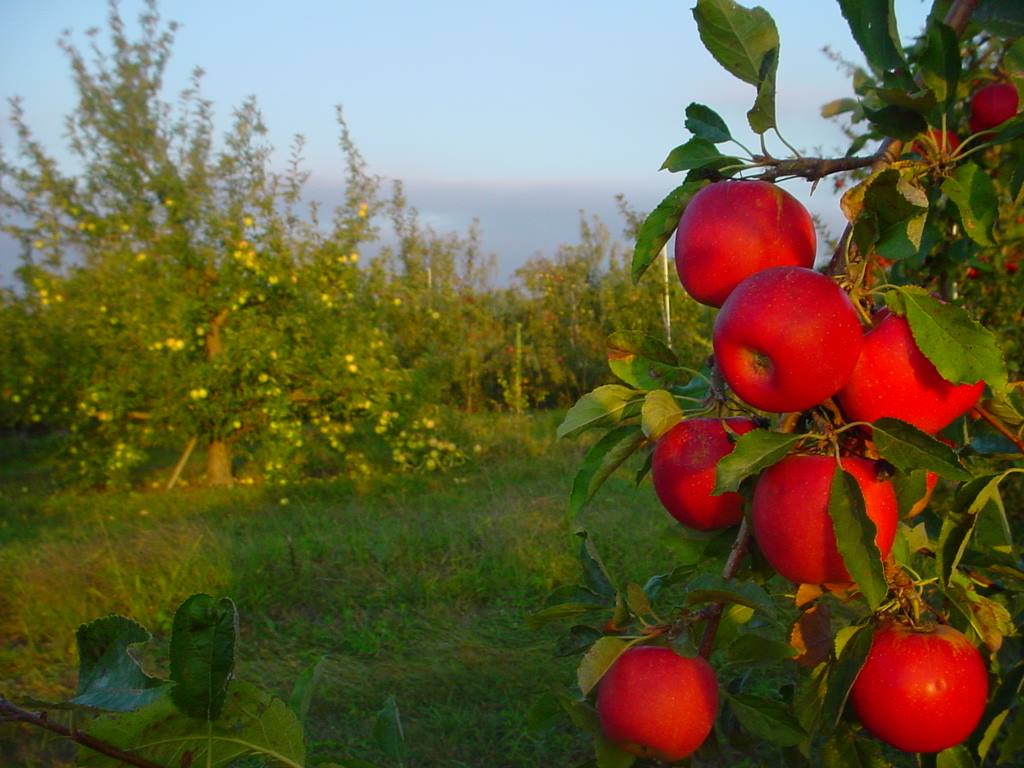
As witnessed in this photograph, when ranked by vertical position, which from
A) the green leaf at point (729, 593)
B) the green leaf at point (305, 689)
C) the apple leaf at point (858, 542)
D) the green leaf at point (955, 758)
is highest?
the apple leaf at point (858, 542)

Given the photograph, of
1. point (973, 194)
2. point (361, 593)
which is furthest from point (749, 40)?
point (361, 593)

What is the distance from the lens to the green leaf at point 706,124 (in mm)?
754

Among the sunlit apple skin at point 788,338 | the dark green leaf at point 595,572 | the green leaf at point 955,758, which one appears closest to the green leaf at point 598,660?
the dark green leaf at point 595,572

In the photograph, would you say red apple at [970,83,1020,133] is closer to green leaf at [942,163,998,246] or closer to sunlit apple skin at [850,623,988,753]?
green leaf at [942,163,998,246]

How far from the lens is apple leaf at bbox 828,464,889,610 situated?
555 millimetres

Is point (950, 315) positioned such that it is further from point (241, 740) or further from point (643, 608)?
point (241, 740)

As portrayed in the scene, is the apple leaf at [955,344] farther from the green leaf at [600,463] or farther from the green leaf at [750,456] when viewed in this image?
the green leaf at [600,463]

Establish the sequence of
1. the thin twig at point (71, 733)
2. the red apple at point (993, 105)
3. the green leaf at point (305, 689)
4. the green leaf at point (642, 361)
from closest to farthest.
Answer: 1. the thin twig at point (71, 733)
2. the green leaf at point (305, 689)
3. the green leaf at point (642, 361)
4. the red apple at point (993, 105)

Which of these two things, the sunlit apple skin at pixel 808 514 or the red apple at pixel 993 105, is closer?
the sunlit apple skin at pixel 808 514

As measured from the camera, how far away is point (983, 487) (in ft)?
2.37

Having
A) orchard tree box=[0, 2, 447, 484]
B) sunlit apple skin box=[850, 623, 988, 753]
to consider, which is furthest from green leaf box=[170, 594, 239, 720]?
orchard tree box=[0, 2, 447, 484]

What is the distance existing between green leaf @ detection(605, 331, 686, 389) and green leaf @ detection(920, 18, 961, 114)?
0.30 meters

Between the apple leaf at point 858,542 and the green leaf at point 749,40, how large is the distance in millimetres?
317

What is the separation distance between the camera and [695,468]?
2.23 feet
